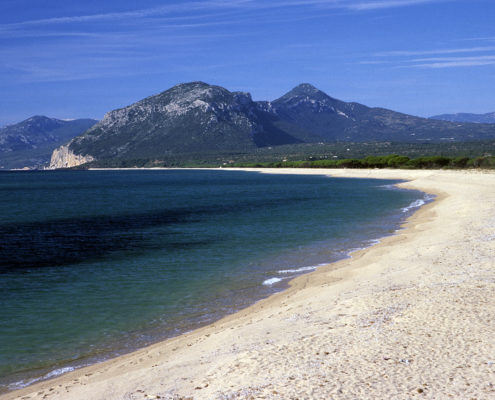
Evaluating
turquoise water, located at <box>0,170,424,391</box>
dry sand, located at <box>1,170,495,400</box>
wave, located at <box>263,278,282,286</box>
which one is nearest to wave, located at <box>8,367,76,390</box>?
turquoise water, located at <box>0,170,424,391</box>

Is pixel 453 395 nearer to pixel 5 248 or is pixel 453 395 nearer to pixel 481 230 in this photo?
pixel 481 230

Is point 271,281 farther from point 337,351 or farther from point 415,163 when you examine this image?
point 415,163

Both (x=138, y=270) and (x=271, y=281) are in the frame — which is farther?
(x=138, y=270)

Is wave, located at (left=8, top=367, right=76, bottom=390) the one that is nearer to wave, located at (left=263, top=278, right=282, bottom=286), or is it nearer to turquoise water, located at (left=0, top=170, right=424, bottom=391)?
turquoise water, located at (left=0, top=170, right=424, bottom=391)

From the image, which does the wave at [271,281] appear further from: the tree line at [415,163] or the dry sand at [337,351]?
the tree line at [415,163]

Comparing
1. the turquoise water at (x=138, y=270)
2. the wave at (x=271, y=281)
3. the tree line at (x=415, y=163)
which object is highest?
the tree line at (x=415, y=163)

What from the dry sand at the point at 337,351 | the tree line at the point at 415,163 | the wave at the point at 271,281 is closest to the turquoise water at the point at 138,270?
the wave at the point at 271,281

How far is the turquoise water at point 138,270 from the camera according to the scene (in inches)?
604

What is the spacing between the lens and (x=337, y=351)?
11258 mm

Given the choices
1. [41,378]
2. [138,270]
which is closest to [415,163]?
[138,270]

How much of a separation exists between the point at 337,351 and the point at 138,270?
16182 mm

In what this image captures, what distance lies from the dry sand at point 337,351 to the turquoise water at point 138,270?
1.85 metres

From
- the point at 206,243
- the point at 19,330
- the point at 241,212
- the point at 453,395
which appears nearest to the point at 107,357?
the point at 19,330

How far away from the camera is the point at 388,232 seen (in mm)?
34344
